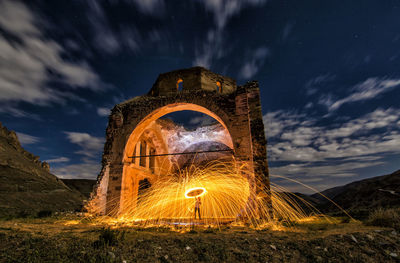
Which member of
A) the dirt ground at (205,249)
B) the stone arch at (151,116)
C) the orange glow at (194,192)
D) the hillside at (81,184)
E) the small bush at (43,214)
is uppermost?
the stone arch at (151,116)

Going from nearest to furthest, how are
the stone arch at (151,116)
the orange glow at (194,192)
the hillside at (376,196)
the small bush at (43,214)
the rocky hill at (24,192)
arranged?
the orange glow at (194,192), the small bush at (43,214), the hillside at (376,196), the stone arch at (151,116), the rocky hill at (24,192)

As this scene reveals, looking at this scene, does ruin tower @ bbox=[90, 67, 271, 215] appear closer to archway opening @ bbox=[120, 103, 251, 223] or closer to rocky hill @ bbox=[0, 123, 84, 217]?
archway opening @ bbox=[120, 103, 251, 223]

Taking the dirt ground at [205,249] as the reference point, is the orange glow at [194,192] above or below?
above

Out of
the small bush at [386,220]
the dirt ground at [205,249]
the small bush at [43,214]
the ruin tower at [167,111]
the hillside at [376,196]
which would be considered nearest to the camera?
the dirt ground at [205,249]

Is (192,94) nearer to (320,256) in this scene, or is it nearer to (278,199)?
(278,199)

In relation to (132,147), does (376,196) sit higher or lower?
lower

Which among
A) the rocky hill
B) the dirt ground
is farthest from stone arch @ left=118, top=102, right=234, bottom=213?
the dirt ground

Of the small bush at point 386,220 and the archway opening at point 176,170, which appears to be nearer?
the small bush at point 386,220

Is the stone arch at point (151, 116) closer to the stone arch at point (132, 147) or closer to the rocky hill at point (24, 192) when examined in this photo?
the stone arch at point (132, 147)

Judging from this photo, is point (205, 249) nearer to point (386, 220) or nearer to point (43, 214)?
point (386, 220)

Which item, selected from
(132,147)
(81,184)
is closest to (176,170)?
(132,147)

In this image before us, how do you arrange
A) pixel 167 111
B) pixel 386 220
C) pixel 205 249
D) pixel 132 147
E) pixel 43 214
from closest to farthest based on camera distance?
1. pixel 205 249
2. pixel 386 220
3. pixel 43 214
4. pixel 132 147
5. pixel 167 111

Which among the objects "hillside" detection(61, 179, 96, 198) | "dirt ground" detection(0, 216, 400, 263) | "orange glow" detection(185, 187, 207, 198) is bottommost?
"dirt ground" detection(0, 216, 400, 263)

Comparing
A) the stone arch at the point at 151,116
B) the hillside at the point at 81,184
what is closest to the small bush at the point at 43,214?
the stone arch at the point at 151,116
